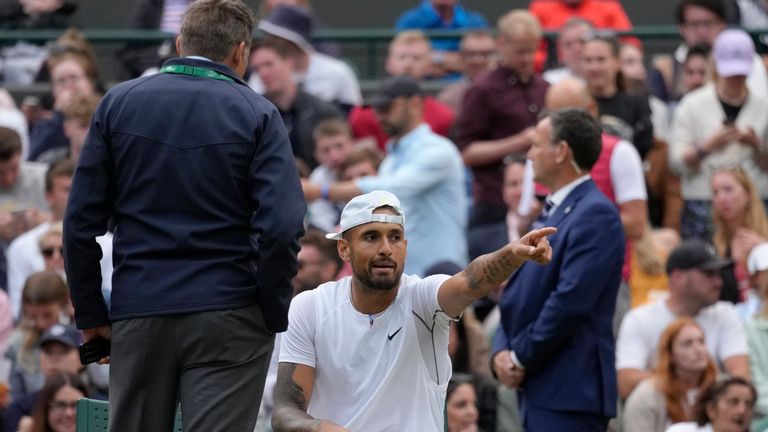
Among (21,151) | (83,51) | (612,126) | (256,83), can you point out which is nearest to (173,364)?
(612,126)

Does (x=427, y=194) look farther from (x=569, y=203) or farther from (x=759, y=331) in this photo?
(x=569, y=203)

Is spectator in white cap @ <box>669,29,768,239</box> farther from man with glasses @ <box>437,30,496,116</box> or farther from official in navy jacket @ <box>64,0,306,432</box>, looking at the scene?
official in navy jacket @ <box>64,0,306,432</box>

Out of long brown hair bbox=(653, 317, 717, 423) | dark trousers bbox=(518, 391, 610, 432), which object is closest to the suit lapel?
dark trousers bbox=(518, 391, 610, 432)

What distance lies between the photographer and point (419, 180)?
982cm

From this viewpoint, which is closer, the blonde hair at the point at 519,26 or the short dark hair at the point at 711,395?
the short dark hair at the point at 711,395

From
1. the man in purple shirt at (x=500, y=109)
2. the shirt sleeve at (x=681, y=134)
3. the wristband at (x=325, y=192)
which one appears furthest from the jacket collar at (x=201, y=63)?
the shirt sleeve at (x=681, y=134)

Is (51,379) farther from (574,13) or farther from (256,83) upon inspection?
(574,13)

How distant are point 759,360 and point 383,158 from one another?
317 centimetres

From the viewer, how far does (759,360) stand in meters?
9.25

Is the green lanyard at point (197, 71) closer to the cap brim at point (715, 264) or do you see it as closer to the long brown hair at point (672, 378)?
the long brown hair at point (672, 378)

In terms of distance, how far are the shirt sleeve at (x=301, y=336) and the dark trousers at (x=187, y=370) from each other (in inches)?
16.0

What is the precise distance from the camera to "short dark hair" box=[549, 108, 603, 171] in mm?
7141

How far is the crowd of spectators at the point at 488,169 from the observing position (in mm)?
8820

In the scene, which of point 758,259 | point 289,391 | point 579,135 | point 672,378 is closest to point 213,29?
point 289,391
